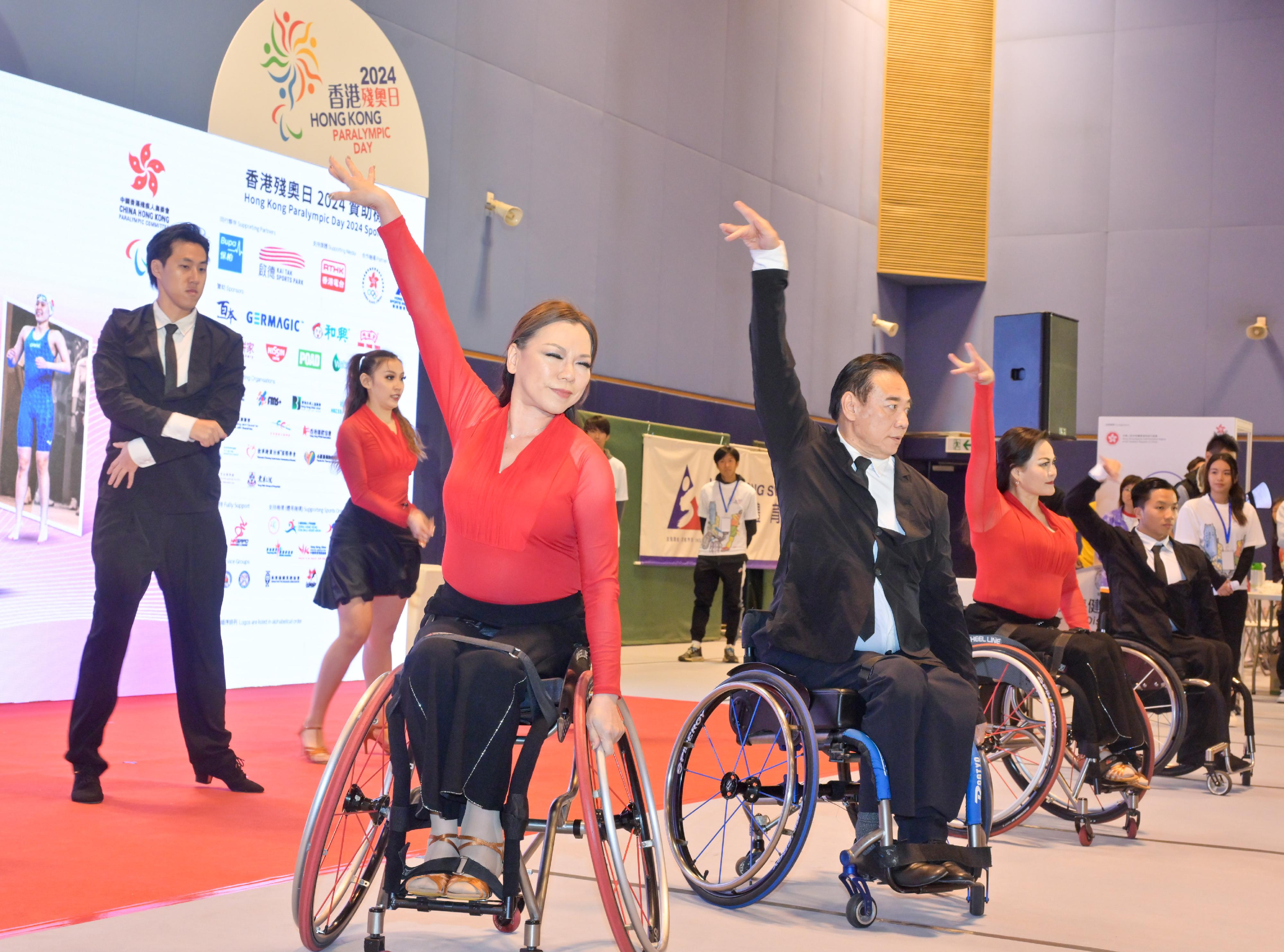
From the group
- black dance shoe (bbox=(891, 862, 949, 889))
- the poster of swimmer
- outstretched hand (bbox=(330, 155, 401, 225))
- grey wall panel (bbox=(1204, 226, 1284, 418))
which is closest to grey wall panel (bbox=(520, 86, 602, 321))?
the poster of swimmer

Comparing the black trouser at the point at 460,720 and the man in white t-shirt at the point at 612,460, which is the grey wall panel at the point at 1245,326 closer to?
the man in white t-shirt at the point at 612,460

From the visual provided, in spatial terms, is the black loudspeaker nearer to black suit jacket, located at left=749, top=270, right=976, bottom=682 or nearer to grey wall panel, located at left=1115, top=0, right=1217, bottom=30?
black suit jacket, located at left=749, top=270, right=976, bottom=682

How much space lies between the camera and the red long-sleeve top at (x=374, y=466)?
398 centimetres

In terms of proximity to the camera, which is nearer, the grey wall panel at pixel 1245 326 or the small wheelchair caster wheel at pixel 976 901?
the small wheelchair caster wheel at pixel 976 901

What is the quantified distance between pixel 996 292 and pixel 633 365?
5.27m

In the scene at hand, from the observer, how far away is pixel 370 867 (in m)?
2.08

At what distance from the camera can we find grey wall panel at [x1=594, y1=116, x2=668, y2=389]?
8.79m

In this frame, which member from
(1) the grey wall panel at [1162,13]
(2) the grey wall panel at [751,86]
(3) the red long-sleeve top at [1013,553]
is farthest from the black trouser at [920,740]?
(1) the grey wall panel at [1162,13]

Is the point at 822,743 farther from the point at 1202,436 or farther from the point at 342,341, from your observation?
the point at 1202,436

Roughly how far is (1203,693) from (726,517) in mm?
4347

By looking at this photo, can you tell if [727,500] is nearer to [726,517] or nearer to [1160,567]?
[726,517]

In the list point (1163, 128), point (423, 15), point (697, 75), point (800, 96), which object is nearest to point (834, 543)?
point (423, 15)

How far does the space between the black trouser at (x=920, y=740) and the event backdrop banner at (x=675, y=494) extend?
621 centimetres

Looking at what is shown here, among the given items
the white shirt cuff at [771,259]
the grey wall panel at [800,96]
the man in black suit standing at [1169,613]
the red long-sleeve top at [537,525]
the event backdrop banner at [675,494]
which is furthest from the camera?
the grey wall panel at [800,96]
